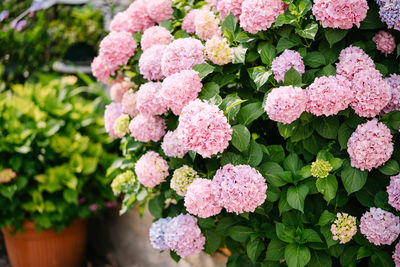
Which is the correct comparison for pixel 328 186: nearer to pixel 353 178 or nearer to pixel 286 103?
pixel 353 178

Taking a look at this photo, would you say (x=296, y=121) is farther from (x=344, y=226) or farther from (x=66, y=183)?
(x=66, y=183)

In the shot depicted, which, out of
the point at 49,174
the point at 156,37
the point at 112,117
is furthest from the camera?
the point at 49,174

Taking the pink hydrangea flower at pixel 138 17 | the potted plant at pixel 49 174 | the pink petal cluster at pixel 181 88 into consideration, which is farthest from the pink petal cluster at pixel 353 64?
the potted plant at pixel 49 174

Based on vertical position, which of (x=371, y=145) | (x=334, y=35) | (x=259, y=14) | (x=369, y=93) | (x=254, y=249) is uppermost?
(x=259, y=14)

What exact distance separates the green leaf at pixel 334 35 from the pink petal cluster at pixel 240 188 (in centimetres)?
53

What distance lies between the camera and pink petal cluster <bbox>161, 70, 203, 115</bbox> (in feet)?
4.98

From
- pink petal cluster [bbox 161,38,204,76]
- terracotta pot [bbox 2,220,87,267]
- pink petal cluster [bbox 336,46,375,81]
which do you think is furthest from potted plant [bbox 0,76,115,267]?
pink petal cluster [bbox 336,46,375,81]

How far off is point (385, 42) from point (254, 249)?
3.03 ft

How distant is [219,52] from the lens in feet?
5.17

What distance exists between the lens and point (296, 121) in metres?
1.49

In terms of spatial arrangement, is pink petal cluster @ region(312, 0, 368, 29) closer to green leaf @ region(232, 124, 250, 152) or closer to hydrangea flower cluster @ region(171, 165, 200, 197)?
green leaf @ region(232, 124, 250, 152)

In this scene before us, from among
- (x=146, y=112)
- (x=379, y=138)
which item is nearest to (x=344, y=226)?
(x=379, y=138)

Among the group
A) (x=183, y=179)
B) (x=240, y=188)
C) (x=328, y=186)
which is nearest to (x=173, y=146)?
(x=183, y=179)

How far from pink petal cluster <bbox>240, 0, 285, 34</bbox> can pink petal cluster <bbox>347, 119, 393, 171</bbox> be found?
1.63 ft
